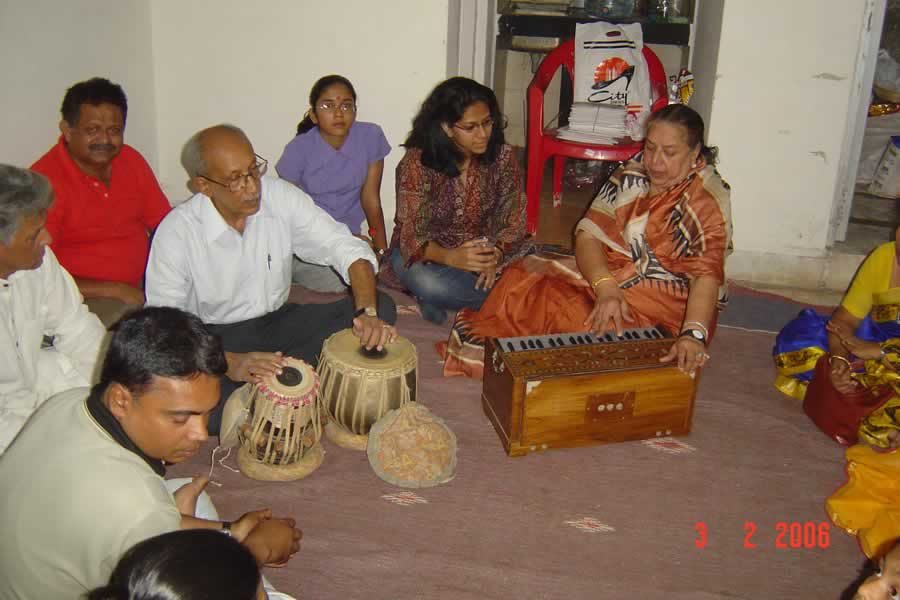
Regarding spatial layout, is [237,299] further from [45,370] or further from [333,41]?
[333,41]

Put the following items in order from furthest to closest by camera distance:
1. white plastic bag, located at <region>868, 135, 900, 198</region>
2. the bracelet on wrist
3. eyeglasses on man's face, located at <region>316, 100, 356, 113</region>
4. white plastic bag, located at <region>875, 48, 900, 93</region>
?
1. white plastic bag, located at <region>875, 48, 900, 93</region>
2. white plastic bag, located at <region>868, 135, 900, 198</region>
3. eyeglasses on man's face, located at <region>316, 100, 356, 113</region>
4. the bracelet on wrist

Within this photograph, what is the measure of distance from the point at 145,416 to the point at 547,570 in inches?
55.4

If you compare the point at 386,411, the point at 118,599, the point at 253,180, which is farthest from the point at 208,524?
the point at 253,180

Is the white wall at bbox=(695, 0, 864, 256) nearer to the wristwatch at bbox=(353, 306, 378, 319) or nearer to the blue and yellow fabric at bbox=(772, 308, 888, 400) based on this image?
the blue and yellow fabric at bbox=(772, 308, 888, 400)

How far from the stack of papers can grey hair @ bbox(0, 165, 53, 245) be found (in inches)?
133

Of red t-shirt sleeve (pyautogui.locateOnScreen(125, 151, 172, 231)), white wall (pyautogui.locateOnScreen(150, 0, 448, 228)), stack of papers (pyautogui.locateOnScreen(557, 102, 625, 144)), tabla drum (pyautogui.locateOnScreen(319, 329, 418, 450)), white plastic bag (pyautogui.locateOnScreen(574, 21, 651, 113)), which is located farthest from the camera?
white plastic bag (pyautogui.locateOnScreen(574, 21, 651, 113))

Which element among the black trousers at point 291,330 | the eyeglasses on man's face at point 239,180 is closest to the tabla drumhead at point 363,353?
the black trousers at point 291,330

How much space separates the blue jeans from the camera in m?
4.05

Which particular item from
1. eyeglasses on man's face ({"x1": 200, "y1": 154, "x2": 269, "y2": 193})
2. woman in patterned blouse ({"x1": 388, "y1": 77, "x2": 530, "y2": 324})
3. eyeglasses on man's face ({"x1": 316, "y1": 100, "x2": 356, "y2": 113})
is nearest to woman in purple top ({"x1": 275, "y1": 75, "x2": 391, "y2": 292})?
eyeglasses on man's face ({"x1": 316, "y1": 100, "x2": 356, "y2": 113})

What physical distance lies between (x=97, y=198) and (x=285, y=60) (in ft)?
5.32

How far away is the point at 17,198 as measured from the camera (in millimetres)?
2381

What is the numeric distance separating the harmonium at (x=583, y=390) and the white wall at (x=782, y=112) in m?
1.91

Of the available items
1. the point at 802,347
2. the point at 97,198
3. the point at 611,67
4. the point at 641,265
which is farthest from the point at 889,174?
the point at 97,198

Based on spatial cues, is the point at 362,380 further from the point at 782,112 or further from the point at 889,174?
the point at 889,174
